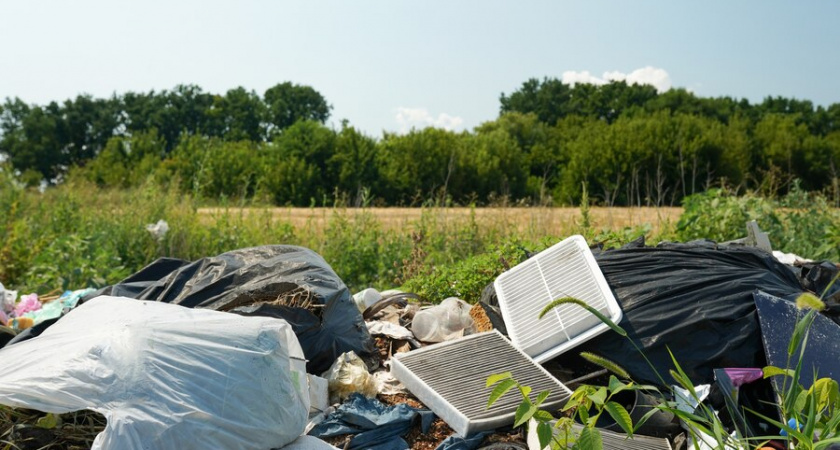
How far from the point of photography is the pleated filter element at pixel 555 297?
3512mm

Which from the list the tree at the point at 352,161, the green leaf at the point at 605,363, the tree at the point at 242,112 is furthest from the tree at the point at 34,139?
the green leaf at the point at 605,363

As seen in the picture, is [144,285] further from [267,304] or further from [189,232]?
[189,232]

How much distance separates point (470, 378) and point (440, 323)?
79 cm

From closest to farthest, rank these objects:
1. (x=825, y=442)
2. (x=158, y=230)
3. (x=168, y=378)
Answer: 1. (x=825, y=442)
2. (x=168, y=378)
3. (x=158, y=230)

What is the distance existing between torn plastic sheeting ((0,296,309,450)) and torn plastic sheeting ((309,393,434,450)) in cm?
26

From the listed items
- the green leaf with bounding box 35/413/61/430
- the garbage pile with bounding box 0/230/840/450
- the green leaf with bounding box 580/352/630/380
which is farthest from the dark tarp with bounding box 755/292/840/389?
the green leaf with bounding box 35/413/61/430

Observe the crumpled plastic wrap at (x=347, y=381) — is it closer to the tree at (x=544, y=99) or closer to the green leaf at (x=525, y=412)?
the green leaf at (x=525, y=412)

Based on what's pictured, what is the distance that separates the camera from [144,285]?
4.30 m

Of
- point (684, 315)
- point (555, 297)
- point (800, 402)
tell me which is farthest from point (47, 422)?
point (684, 315)

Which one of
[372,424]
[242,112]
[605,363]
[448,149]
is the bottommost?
Result: [372,424]

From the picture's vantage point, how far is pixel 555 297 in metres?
3.76

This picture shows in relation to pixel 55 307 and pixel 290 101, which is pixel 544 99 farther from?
pixel 55 307

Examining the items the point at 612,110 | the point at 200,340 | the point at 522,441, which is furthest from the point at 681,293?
the point at 612,110

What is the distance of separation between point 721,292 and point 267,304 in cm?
215
